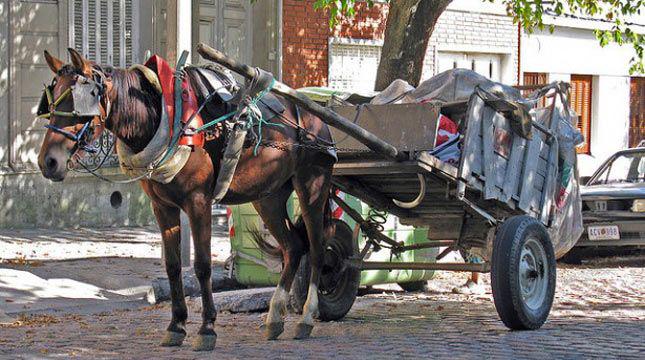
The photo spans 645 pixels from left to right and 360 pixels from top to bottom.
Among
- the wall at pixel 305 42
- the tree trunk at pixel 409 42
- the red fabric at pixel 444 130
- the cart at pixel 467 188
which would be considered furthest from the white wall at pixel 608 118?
the red fabric at pixel 444 130

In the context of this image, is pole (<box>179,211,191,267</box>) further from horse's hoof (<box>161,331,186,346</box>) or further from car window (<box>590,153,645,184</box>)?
car window (<box>590,153,645,184</box>)

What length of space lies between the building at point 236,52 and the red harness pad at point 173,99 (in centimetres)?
476

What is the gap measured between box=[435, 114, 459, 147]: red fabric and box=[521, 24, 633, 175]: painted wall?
1842cm

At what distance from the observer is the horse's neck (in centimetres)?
890

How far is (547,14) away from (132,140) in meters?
20.6

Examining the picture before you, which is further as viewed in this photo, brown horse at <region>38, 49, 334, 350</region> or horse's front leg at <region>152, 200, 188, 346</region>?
horse's front leg at <region>152, 200, 188, 346</region>

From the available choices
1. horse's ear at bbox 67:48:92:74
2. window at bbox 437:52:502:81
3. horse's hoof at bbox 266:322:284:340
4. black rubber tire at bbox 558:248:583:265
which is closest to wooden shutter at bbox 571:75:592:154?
window at bbox 437:52:502:81

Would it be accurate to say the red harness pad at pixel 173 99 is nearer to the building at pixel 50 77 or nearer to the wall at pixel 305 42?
the building at pixel 50 77

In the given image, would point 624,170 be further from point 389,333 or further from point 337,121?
point 337,121

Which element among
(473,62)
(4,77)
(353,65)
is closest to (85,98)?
(4,77)

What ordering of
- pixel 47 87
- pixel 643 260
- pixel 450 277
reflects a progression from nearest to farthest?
1. pixel 47 87
2. pixel 450 277
3. pixel 643 260

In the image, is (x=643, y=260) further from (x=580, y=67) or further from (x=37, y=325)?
(x=580, y=67)

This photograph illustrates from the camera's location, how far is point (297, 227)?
422 inches

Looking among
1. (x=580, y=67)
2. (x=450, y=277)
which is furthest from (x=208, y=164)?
(x=580, y=67)
